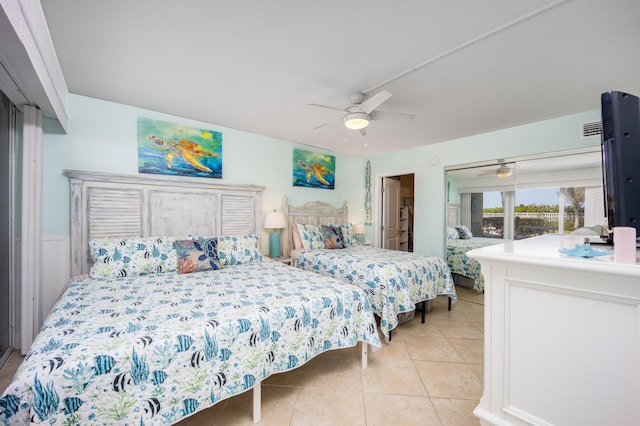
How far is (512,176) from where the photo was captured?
3596 millimetres

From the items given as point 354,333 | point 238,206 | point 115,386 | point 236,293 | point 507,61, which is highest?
point 507,61

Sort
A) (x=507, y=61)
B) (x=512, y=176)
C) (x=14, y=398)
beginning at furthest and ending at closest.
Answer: (x=512, y=176)
(x=507, y=61)
(x=14, y=398)

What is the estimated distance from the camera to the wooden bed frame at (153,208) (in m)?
2.62

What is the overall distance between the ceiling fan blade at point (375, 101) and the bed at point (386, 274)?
5.25ft

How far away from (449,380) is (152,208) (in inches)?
135

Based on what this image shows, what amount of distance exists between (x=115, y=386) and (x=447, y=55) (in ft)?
9.12

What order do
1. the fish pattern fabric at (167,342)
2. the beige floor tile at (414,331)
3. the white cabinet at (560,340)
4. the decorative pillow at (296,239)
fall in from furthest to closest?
the decorative pillow at (296,239), the beige floor tile at (414,331), the fish pattern fabric at (167,342), the white cabinet at (560,340)

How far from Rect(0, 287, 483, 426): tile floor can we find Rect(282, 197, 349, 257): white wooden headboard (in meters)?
2.04

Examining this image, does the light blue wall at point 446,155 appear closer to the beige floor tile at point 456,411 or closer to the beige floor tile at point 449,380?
the beige floor tile at point 449,380


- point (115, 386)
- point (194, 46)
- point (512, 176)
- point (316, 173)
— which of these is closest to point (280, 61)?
point (194, 46)

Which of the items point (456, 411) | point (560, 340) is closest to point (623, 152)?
point (560, 340)

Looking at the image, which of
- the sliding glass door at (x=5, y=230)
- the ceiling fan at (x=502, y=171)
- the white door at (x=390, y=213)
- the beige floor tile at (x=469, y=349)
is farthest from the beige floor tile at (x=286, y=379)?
the ceiling fan at (x=502, y=171)

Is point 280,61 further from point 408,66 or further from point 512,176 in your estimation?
point 512,176

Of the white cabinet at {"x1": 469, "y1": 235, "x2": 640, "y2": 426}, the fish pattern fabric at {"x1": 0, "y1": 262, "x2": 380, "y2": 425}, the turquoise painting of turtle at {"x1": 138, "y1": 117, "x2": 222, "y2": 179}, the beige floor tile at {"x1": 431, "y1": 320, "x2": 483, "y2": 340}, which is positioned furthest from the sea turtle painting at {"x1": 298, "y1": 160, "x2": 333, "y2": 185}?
the white cabinet at {"x1": 469, "y1": 235, "x2": 640, "y2": 426}
